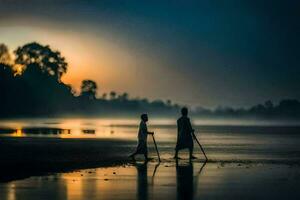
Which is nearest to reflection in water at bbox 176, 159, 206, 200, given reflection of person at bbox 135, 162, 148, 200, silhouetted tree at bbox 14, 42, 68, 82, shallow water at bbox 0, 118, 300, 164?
reflection of person at bbox 135, 162, 148, 200

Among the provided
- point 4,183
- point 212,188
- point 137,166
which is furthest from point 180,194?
point 137,166

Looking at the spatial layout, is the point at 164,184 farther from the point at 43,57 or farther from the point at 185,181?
the point at 43,57

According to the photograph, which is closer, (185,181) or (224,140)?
(185,181)

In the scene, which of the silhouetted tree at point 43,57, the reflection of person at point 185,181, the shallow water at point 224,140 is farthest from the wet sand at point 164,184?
the silhouetted tree at point 43,57

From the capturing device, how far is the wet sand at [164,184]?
1559 centimetres

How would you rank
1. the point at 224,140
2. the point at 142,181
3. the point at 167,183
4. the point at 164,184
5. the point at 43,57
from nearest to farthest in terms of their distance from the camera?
the point at 164,184
the point at 167,183
the point at 142,181
the point at 224,140
the point at 43,57

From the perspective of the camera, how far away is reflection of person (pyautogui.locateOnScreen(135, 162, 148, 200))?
15566 mm

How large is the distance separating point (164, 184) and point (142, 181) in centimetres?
102

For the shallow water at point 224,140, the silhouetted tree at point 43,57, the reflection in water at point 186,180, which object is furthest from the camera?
the silhouetted tree at point 43,57

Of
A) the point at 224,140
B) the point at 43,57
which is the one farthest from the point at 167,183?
the point at 43,57

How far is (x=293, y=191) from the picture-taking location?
54.1ft

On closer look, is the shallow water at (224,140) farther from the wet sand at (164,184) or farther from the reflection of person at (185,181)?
the wet sand at (164,184)

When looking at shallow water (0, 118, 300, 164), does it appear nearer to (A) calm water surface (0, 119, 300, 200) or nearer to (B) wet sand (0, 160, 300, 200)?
(A) calm water surface (0, 119, 300, 200)

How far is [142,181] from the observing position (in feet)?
61.8
